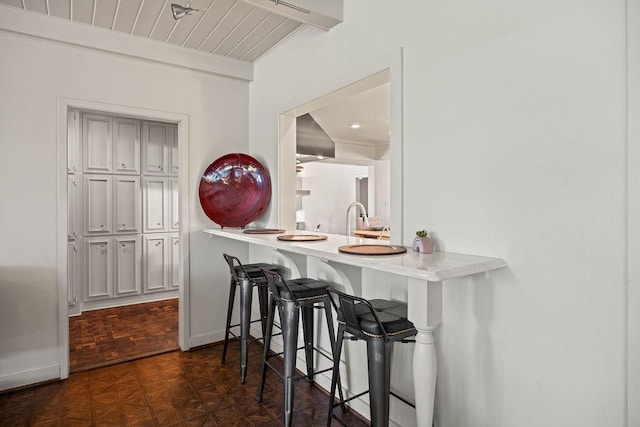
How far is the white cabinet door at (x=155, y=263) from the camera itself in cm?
455

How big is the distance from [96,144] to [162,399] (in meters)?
3.11

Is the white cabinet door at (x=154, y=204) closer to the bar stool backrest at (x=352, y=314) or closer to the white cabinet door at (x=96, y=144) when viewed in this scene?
the white cabinet door at (x=96, y=144)

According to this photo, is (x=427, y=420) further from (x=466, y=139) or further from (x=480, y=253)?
(x=466, y=139)

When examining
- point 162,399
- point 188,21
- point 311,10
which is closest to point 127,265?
point 162,399

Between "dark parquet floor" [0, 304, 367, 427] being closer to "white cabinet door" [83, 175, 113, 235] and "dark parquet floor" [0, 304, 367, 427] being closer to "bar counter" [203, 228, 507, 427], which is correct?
"bar counter" [203, 228, 507, 427]

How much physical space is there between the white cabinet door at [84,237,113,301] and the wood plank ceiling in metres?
2.48

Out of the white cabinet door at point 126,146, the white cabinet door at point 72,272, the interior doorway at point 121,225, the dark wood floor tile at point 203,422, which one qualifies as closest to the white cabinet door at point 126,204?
the interior doorway at point 121,225

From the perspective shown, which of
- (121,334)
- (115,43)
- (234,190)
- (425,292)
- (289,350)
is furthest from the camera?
(121,334)

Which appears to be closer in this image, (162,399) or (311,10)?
(311,10)

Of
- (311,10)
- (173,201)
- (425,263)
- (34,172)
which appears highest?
(311,10)

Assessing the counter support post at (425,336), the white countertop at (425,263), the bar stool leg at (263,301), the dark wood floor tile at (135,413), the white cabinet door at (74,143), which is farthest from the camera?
the white cabinet door at (74,143)

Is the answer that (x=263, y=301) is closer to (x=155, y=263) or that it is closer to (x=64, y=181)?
(x=64, y=181)

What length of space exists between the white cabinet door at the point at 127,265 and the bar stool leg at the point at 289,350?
3.10 meters

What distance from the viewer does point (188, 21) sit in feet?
8.73
